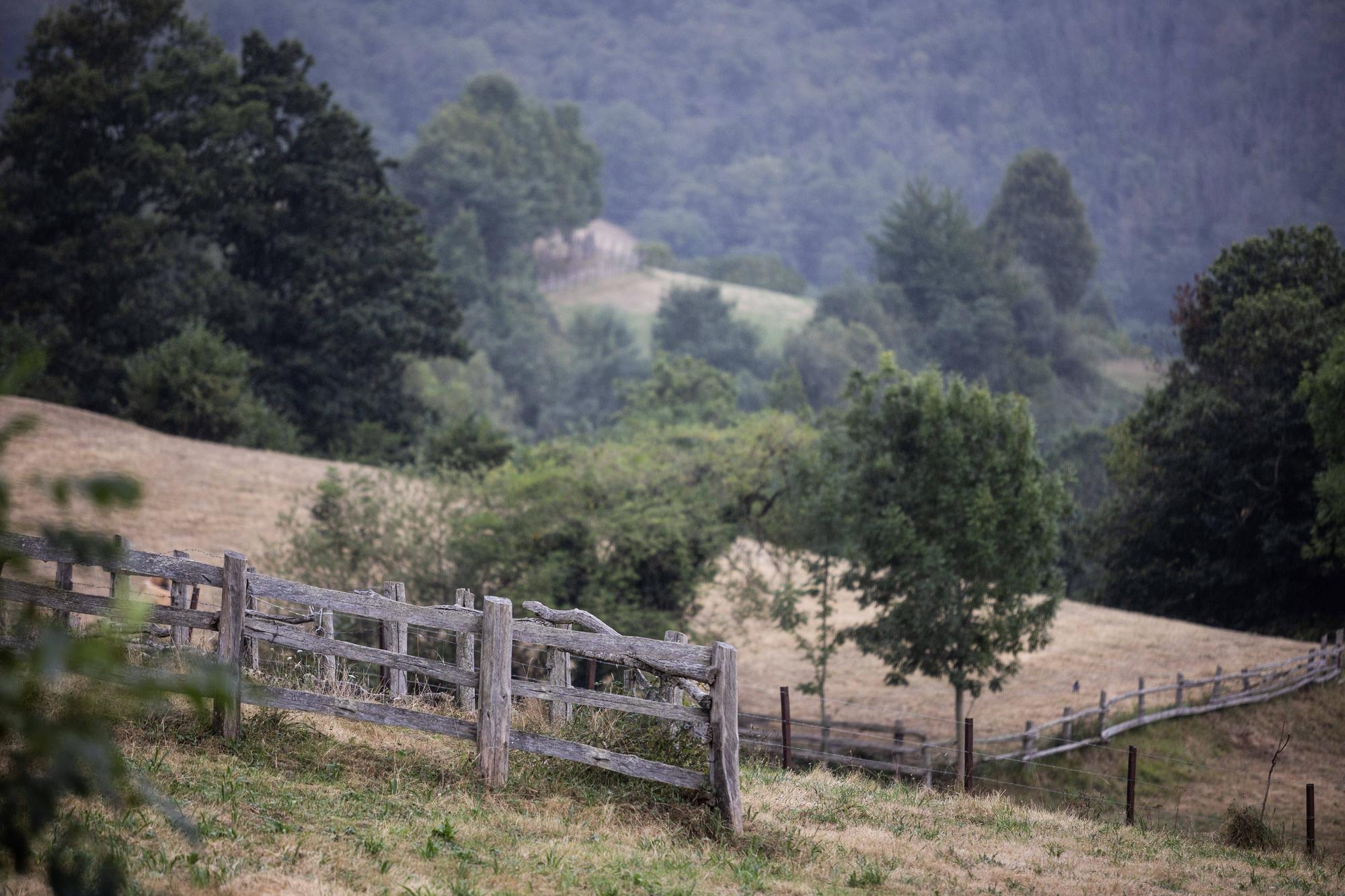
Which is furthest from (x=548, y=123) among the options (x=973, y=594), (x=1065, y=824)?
(x=1065, y=824)

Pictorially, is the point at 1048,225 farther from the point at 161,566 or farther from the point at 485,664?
the point at 161,566

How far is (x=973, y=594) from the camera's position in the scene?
74.8 ft

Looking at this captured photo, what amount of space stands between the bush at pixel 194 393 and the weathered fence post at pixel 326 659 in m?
31.1

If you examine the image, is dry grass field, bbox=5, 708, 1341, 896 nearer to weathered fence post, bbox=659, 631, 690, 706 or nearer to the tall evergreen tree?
Result: weathered fence post, bbox=659, 631, 690, 706

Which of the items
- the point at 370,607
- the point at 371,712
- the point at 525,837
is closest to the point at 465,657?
the point at 371,712

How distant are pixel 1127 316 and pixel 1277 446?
139701 mm

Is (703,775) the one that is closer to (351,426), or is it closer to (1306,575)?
(1306,575)

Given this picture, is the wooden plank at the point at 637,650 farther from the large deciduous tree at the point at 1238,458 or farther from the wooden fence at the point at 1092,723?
the large deciduous tree at the point at 1238,458

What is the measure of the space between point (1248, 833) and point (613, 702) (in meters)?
8.28

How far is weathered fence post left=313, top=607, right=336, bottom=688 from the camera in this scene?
10391 mm

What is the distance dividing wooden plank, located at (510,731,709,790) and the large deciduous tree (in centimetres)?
2997

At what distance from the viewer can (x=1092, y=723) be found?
2345 cm

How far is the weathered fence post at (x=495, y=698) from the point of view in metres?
8.53

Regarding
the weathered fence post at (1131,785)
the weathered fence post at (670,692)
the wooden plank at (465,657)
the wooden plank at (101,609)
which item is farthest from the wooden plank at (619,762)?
the weathered fence post at (1131,785)
